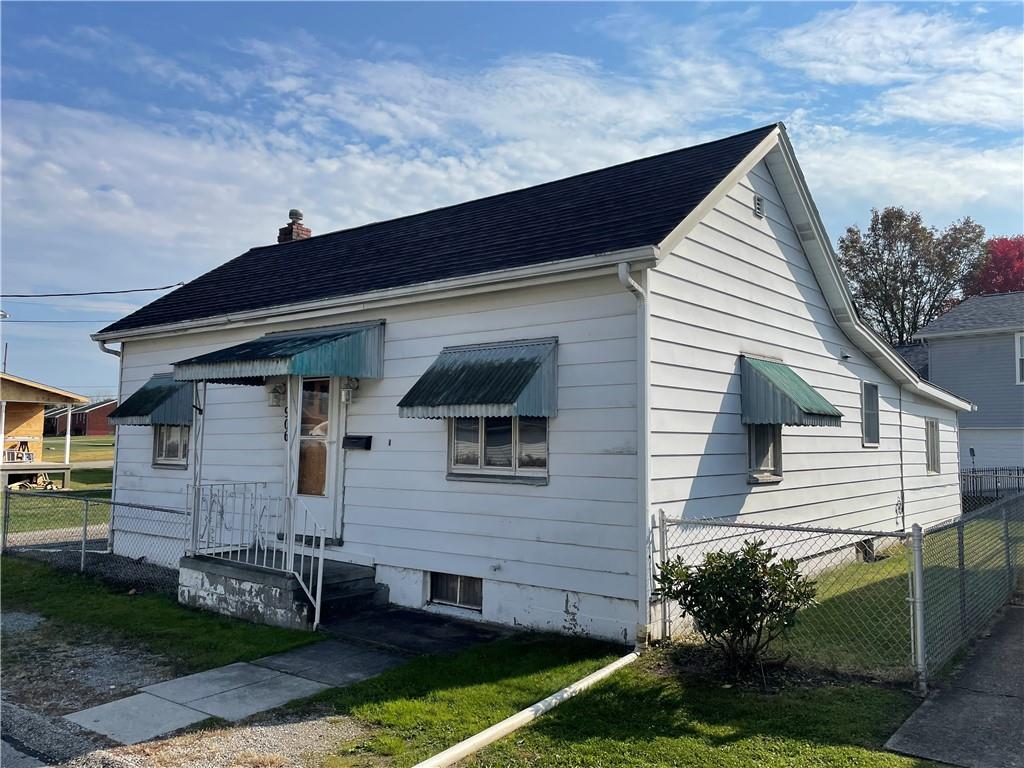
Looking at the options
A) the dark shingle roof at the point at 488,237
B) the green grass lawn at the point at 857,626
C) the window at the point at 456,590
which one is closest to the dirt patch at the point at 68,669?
the window at the point at 456,590

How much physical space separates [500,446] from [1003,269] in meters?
46.7

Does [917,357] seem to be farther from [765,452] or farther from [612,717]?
[612,717]

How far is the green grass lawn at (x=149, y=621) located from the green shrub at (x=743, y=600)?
4.01 metres

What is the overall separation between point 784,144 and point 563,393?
477 cm

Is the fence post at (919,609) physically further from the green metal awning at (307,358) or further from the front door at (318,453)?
the front door at (318,453)

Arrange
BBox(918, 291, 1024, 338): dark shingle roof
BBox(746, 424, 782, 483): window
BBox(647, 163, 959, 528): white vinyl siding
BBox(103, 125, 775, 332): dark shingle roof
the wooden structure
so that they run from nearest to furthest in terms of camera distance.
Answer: BBox(647, 163, 959, 528): white vinyl siding
BBox(103, 125, 775, 332): dark shingle roof
BBox(746, 424, 782, 483): window
BBox(918, 291, 1024, 338): dark shingle roof
the wooden structure

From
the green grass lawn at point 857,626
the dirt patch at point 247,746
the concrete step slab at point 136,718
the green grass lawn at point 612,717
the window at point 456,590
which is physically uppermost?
the window at point 456,590

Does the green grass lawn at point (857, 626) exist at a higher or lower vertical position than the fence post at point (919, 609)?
lower

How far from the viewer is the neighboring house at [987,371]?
85.2ft

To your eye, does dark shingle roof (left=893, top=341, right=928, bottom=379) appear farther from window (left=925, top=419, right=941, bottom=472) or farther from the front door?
the front door

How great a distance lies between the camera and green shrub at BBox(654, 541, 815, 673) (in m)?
5.92

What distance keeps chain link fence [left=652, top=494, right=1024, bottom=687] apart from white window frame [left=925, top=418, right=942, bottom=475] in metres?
5.45

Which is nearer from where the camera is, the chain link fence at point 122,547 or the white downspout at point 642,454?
the white downspout at point 642,454

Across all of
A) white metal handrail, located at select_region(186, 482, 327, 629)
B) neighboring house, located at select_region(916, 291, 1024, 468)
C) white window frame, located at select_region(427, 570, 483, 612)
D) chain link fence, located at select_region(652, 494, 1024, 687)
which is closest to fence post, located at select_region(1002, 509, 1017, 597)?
chain link fence, located at select_region(652, 494, 1024, 687)
